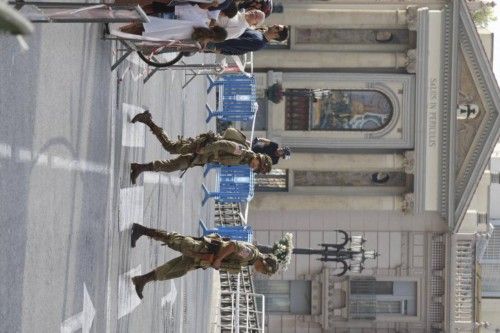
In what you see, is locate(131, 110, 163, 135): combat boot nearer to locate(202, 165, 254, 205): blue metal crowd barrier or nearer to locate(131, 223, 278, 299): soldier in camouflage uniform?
locate(131, 223, 278, 299): soldier in camouflage uniform

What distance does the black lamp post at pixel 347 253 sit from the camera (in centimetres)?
2647

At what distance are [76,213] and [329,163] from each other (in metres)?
19.3

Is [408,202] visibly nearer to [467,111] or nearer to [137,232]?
[467,111]

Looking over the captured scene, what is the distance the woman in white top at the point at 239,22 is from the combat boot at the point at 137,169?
2.04m

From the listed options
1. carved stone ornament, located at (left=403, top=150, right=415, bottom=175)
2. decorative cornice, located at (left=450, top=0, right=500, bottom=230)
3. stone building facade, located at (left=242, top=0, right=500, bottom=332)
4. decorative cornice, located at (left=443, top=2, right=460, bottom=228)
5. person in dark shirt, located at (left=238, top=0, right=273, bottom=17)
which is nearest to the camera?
person in dark shirt, located at (left=238, top=0, right=273, bottom=17)

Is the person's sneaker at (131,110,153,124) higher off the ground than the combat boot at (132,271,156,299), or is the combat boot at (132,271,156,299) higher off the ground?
the person's sneaker at (131,110,153,124)

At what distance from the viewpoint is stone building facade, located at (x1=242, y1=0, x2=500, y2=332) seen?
87.2 feet

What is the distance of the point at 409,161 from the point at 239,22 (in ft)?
56.6

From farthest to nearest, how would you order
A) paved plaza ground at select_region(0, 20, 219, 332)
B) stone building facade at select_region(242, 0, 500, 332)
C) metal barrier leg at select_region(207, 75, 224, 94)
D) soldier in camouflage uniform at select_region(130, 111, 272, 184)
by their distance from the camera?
stone building facade at select_region(242, 0, 500, 332), metal barrier leg at select_region(207, 75, 224, 94), soldier in camouflage uniform at select_region(130, 111, 272, 184), paved plaza ground at select_region(0, 20, 219, 332)

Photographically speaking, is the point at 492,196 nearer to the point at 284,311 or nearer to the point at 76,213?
the point at 284,311

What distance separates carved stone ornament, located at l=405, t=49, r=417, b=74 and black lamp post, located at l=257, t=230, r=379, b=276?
5.21 meters

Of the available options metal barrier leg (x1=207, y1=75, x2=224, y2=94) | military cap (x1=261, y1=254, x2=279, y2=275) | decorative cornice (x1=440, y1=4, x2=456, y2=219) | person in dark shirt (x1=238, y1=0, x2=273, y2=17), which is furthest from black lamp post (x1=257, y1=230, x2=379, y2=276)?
military cap (x1=261, y1=254, x2=279, y2=275)

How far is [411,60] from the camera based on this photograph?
87.5 feet

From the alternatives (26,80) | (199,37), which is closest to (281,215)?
(199,37)
